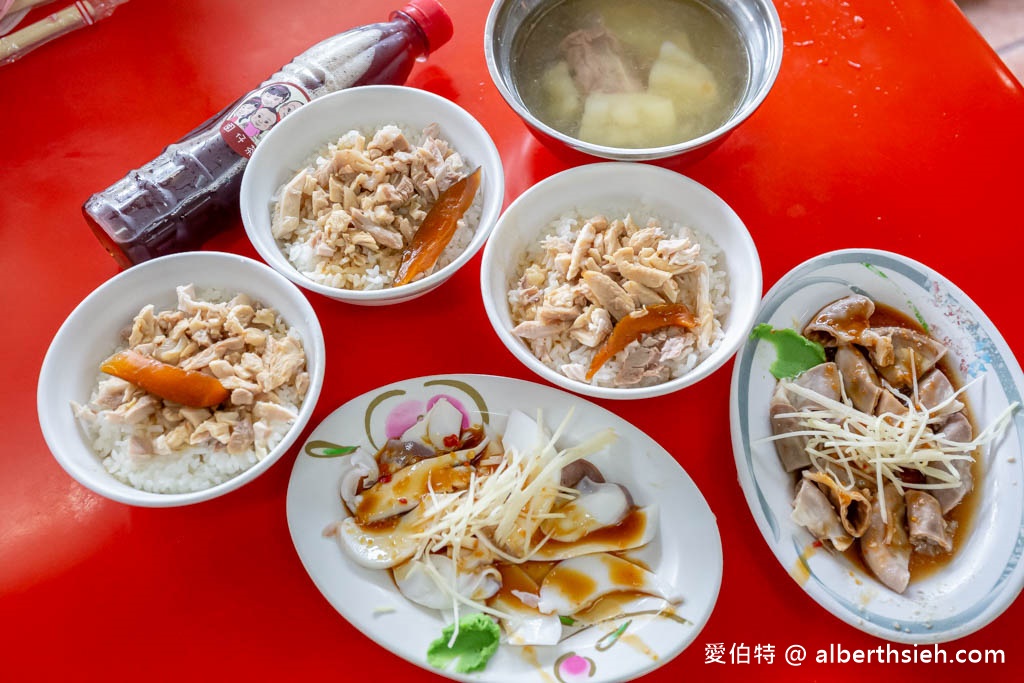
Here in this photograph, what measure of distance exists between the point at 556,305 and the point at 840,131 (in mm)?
911

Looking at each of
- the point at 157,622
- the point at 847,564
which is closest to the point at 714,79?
the point at 847,564

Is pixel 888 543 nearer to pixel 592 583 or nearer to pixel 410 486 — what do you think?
pixel 592 583

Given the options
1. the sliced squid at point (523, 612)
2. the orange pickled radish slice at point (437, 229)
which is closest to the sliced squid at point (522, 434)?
the sliced squid at point (523, 612)

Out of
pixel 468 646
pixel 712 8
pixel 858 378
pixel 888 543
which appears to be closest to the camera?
pixel 468 646

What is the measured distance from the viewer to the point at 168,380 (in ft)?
4.45

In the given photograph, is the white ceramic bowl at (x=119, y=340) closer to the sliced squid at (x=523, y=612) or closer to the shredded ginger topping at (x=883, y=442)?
the sliced squid at (x=523, y=612)

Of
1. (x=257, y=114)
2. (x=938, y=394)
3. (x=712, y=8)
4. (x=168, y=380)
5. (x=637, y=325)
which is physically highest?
(x=257, y=114)

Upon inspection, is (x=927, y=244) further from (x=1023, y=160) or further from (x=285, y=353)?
(x=285, y=353)

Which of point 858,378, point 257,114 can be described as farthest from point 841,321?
point 257,114

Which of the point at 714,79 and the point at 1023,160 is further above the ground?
the point at 714,79

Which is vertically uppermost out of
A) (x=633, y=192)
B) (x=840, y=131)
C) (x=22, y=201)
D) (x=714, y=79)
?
(x=22, y=201)

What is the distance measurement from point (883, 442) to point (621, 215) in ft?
2.26

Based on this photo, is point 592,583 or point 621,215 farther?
point 621,215

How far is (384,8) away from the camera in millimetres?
1889
